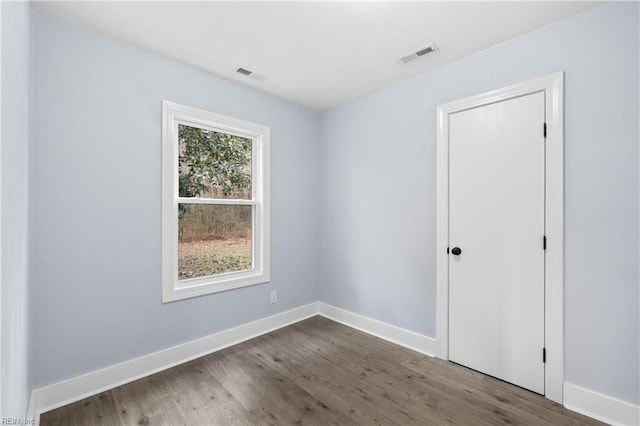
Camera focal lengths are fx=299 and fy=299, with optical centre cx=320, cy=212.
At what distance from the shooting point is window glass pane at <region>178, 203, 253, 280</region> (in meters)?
2.80

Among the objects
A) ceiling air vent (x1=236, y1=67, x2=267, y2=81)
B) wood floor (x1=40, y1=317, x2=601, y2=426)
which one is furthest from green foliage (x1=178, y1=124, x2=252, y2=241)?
wood floor (x1=40, y1=317, x2=601, y2=426)

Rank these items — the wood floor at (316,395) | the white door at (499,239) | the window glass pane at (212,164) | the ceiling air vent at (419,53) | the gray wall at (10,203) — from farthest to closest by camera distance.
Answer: the window glass pane at (212,164), the ceiling air vent at (419,53), the white door at (499,239), the wood floor at (316,395), the gray wall at (10,203)

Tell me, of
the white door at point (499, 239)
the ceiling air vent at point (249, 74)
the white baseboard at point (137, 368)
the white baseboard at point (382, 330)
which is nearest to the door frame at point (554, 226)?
the white door at point (499, 239)

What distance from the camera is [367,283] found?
11.0 ft

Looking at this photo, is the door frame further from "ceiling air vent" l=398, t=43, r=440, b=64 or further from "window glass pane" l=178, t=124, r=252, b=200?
"window glass pane" l=178, t=124, r=252, b=200

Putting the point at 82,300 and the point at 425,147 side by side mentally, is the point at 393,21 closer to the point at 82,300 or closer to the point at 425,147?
the point at 425,147

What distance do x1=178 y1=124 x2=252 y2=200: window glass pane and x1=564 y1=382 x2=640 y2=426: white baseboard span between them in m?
3.14

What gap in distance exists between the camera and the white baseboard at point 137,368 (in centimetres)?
201

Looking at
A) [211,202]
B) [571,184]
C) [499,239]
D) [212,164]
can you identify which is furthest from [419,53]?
[211,202]

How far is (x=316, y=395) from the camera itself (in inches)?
86.0

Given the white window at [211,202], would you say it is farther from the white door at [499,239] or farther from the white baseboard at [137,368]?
the white door at [499,239]

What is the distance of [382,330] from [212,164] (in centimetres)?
246

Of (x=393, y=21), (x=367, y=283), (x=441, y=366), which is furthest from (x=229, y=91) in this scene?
(x=441, y=366)

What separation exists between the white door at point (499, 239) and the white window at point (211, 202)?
1.95 metres
